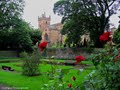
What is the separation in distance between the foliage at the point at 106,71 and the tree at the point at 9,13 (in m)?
36.4

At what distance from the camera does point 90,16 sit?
37.4 meters

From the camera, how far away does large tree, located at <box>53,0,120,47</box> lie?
120 ft

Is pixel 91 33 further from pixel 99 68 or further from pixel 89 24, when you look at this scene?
pixel 99 68

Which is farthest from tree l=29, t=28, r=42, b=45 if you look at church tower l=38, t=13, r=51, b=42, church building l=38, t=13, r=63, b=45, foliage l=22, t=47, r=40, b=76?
foliage l=22, t=47, r=40, b=76

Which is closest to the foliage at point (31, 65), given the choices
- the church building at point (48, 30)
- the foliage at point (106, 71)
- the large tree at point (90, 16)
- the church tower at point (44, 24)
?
the foliage at point (106, 71)

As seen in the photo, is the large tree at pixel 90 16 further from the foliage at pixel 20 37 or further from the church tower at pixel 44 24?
the church tower at pixel 44 24

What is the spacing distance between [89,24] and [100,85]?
35011mm

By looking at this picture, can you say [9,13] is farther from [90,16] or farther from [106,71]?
[106,71]

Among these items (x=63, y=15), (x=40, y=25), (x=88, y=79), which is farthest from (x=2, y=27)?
(x=40, y=25)

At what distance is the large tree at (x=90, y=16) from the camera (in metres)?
36.6

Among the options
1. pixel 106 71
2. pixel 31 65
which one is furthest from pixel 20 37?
pixel 106 71

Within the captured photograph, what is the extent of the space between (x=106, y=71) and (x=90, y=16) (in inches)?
1363

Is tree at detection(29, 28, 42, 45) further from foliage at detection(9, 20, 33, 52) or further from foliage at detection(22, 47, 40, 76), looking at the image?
foliage at detection(22, 47, 40, 76)

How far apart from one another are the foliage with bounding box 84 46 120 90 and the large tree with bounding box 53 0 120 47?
108 ft
